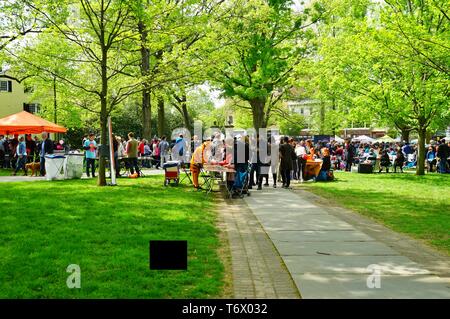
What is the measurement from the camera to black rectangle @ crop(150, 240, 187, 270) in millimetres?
6250

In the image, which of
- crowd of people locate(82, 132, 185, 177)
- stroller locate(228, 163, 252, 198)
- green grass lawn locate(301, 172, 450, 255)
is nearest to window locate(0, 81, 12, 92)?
crowd of people locate(82, 132, 185, 177)

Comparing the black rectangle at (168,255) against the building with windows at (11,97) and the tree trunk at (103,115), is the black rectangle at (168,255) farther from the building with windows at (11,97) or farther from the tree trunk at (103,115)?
the building with windows at (11,97)

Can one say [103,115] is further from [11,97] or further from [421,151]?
[11,97]

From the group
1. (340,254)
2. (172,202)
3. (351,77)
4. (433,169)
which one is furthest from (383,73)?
(340,254)

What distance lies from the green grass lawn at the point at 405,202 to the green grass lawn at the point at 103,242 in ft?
12.3

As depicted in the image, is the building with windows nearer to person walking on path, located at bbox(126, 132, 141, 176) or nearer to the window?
the window

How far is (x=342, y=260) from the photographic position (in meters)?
6.94

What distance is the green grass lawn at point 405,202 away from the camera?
32.0ft

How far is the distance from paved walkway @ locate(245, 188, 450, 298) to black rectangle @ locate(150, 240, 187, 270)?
1362mm

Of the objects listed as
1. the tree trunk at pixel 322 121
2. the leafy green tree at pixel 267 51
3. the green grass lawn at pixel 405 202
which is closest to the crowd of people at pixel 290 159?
the green grass lawn at pixel 405 202

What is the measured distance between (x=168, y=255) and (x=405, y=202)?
939 cm

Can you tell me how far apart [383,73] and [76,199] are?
16871mm

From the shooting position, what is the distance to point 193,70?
17.0 m
